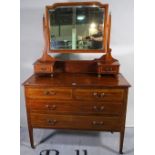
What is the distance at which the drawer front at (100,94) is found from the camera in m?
1.73

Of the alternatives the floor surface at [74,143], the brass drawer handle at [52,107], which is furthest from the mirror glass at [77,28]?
the floor surface at [74,143]

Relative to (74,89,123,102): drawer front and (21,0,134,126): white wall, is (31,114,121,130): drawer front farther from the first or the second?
(21,0,134,126): white wall

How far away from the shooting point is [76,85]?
174cm

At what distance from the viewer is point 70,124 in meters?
1.86

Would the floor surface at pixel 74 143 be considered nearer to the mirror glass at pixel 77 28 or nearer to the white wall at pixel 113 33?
the white wall at pixel 113 33

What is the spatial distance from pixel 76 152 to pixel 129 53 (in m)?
1.29

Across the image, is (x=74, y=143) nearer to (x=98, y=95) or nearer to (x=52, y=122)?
(x=52, y=122)

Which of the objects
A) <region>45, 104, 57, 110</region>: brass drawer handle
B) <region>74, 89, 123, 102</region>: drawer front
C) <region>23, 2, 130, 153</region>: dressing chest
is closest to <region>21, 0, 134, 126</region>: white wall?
<region>23, 2, 130, 153</region>: dressing chest

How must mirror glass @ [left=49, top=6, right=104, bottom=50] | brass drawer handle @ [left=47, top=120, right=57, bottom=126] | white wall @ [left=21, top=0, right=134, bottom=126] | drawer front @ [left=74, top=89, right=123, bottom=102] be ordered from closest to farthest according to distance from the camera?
drawer front @ [left=74, top=89, right=123, bottom=102], brass drawer handle @ [left=47, top=120, right=57, bottom=126], mirror glass @ [left=49, top=6, right=104, bottom=50], white wall @ [left=21, top=0, right=134, bottom=126]

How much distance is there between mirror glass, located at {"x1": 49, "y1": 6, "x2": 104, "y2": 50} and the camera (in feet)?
6.49

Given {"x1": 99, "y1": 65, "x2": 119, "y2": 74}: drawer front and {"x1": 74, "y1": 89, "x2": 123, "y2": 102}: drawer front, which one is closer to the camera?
{"x1": 74, "y1": 89, "x2": 123, "y2": 102}: drawer front

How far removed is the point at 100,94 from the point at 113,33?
0.84 metres
